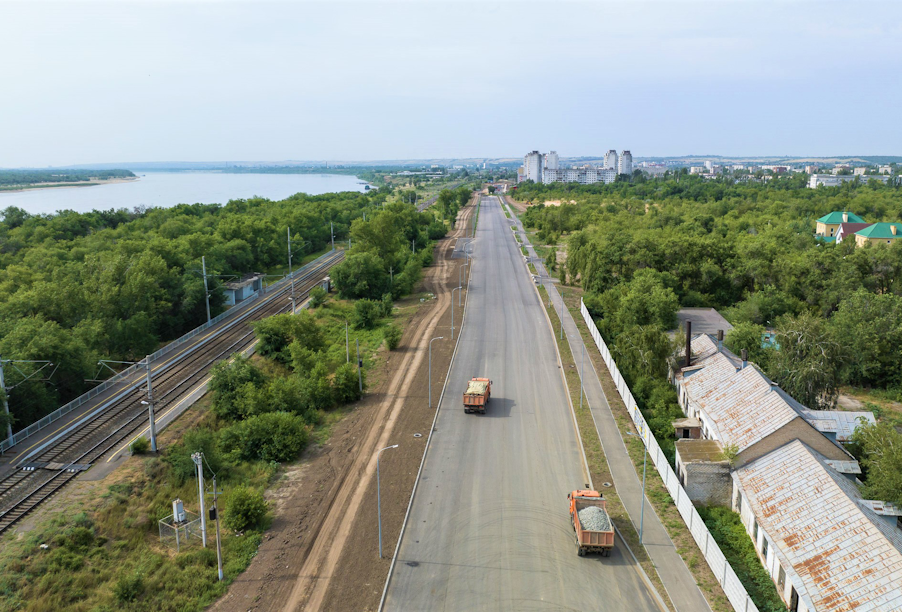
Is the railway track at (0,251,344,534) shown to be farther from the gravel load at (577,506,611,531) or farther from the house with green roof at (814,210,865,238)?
the house with green roof at (814,210,865,238)

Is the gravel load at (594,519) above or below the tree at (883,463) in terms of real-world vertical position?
below

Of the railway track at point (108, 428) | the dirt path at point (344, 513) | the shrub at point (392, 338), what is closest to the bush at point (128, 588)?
the dirt path at point (344, 513)

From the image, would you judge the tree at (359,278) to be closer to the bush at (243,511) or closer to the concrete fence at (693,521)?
the concrete fence at (693,521)

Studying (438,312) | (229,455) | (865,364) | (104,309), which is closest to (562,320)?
(438,312)

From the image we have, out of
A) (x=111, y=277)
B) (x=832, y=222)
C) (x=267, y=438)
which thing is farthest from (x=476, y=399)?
(x=832, y=222)

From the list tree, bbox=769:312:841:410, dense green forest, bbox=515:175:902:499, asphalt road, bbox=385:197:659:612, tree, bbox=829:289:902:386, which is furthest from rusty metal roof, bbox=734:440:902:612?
tree, bbox=829:289:902:386

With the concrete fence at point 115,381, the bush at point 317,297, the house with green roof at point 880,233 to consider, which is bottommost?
the concrete fence at point 115,381
